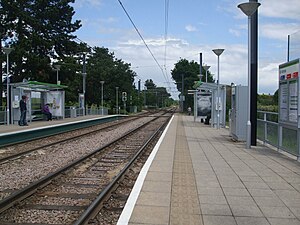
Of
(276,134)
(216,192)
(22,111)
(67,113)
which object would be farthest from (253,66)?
(67,113)

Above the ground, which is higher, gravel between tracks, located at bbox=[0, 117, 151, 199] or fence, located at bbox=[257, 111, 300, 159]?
fence, located at bbox=[257, 111, 300, 159]

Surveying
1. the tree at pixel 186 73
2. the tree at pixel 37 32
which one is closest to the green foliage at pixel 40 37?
the tree at pixel 37 32

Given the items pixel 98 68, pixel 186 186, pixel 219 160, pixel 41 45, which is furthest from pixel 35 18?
pixel 186 186

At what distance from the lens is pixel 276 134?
1410 centimetres

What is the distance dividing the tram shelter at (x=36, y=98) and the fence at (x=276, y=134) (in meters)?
15.9

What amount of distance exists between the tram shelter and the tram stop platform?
701 inches

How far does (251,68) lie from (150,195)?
1029cm

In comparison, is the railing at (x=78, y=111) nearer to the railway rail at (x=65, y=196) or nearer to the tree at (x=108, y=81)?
the tree at (x=108, y=81)

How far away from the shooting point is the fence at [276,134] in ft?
39.7

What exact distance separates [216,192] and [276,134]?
7.39 m

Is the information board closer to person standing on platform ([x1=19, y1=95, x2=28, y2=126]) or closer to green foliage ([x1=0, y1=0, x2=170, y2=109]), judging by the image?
person standing on platform ([x1=19, y1=95, x2=28, y2=126])

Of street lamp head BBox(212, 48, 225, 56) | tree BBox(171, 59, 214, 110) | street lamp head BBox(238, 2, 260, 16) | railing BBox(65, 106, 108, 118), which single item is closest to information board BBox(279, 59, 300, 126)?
street lamp head BBox(238, 2, 260, 16)

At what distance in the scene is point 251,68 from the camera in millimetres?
16047

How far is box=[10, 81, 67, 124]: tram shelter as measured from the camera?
27.3 m
